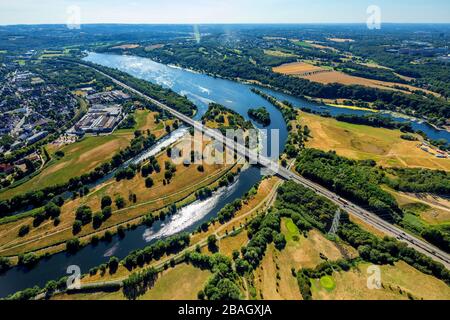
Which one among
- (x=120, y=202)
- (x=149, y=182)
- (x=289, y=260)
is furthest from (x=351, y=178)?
(x=120, y=202)

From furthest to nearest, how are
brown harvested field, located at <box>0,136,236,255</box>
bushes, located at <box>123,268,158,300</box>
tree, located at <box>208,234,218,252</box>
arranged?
brown harvested field, located at <box>0,136,236,255</box> → tree, located at <box>208,234,218,252</box> → bushes, located at <box>123,268,158,300</box>

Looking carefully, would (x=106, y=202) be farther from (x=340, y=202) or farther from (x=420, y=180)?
(x=420, y=180)

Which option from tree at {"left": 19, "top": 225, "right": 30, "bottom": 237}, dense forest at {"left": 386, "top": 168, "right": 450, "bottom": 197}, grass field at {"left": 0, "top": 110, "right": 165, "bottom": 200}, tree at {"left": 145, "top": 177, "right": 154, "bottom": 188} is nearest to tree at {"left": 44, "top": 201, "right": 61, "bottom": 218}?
tree at {"left": 19, "top": 225, "right": 30, "bottom": 237}

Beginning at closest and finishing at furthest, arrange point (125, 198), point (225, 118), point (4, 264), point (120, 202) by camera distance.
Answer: point (4, 264), point (120, 202), point (125, 198), point (225, 118)

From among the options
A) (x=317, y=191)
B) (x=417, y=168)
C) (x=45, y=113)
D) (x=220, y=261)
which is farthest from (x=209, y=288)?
(x=45, y=113)

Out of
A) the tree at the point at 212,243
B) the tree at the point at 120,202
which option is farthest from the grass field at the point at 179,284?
the tree at the point at 120,202

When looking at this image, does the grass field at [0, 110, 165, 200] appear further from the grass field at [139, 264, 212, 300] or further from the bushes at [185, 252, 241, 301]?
the bushes at [185, 252, 241, 301]

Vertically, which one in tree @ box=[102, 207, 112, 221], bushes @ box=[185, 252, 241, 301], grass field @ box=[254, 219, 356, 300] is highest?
tree @ box=[102, 207, 112, 221]
